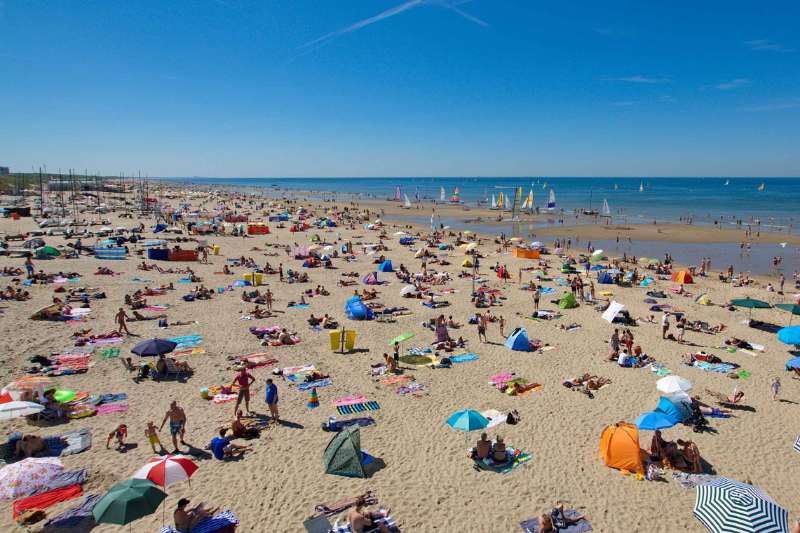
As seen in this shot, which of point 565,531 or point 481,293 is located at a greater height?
point 481,293

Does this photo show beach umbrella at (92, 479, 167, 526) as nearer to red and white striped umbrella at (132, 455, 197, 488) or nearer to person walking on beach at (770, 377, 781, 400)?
red and white striped umbrella at (132, 455, 197, 488)

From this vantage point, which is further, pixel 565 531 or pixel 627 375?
pixel 627 375

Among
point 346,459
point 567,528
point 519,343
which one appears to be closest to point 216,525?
point 346,459

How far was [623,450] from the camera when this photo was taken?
8.05 meters

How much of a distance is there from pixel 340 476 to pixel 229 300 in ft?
43.5

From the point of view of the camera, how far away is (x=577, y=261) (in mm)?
29578

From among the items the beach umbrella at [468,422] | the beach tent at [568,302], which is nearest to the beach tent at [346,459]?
the beach umbrella at [468,422]

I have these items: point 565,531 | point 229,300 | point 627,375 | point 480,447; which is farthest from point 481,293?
point 565,531

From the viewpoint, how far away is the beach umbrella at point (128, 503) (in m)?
5.72

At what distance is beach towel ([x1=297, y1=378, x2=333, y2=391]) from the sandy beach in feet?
0.52

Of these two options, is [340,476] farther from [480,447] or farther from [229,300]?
[229,300]

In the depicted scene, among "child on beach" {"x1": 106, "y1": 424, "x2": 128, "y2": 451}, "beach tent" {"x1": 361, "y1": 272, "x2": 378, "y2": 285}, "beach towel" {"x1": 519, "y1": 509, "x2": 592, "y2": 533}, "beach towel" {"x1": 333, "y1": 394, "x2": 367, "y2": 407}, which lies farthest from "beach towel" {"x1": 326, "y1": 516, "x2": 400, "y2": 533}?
"beach tent" {"x1": 361, "y1": 272, "x2": 378, "y2": 285}

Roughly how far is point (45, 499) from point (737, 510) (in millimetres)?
9752

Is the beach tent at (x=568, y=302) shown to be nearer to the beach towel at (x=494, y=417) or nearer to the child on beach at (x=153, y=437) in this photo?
the beach towel at (x=494, y=417)
